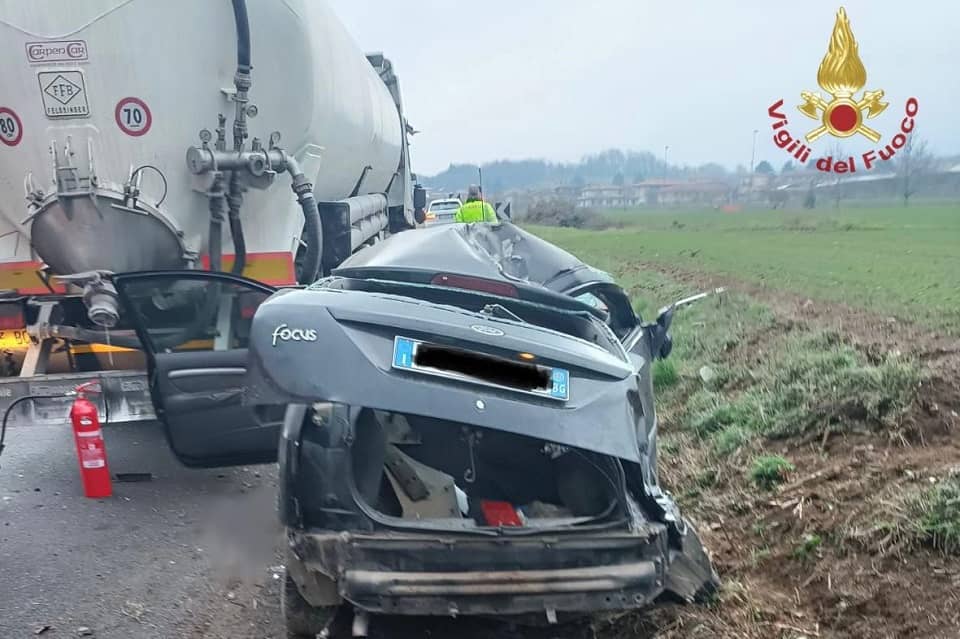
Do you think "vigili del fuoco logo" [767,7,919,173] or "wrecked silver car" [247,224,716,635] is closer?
"wrecked silver car" [247,224,716,635]

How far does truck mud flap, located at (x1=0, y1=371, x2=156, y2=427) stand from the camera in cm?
484

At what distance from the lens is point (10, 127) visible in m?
4.86

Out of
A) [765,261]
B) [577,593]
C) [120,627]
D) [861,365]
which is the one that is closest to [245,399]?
[577,593]

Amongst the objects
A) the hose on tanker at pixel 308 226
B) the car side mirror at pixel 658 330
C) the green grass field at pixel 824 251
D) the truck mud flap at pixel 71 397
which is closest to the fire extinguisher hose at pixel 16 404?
the truck mud flap at pixel 71 397

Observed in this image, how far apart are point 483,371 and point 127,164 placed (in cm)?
338

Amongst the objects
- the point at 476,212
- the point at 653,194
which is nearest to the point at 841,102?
Result: the point at 476,212

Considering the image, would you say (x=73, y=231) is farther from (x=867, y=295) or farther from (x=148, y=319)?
(x=867, y=295)

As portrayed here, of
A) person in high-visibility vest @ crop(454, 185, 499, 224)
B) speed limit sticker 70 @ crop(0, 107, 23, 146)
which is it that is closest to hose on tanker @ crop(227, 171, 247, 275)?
speed limit sticker 70 @ crop(0, 107, 23, 146)

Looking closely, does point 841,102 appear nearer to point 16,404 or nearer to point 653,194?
point 16,404

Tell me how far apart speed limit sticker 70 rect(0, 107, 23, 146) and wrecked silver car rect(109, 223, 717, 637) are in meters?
2.99

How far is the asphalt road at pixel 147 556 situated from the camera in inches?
135

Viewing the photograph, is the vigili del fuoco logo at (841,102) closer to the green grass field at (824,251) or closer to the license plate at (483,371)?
the green grass field at (824,251)

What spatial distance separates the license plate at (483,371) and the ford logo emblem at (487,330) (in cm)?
10

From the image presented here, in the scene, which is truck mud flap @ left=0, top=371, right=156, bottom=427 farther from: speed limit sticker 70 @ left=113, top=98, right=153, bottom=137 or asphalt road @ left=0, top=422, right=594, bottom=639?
speed limit sticker 70 @ left=113, top=98, right=153, bottom=137
